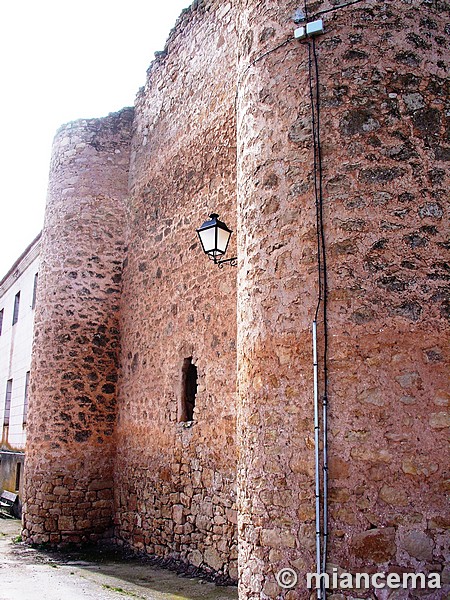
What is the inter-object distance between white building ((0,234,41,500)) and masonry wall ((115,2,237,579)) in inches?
222

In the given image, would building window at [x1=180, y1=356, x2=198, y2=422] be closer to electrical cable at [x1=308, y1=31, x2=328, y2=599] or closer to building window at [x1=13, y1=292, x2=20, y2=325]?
electrical cable at [x1=308, y1=31, x2=328, y2=599]

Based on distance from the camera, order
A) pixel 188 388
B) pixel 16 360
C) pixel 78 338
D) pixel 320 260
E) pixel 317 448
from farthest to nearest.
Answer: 1. pixel 16 360
2. pixel 78 338
3. pixel 188 388
4. pixel 320 260
5. pixel 317 448

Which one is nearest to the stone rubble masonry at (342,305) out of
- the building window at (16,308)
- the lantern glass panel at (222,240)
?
the lantern glass panel at (222,240)

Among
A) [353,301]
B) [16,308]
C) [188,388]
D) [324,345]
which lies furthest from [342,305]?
[16,308]

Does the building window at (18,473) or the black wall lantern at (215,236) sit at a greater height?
the black wall lantern at (215,236)

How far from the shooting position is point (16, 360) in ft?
52.4

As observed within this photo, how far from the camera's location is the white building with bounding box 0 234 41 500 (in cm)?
1446

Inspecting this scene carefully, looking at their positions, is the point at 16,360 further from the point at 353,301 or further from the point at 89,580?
the point at 353,301

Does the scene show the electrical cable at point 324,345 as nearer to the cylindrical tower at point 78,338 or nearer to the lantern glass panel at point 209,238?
the lantern glass panel at point 209,238

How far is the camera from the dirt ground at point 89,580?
19.7 ft

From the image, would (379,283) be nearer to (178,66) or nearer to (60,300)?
(178,66)

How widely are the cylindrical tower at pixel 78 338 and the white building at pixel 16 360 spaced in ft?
13.6

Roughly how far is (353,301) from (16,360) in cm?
1380

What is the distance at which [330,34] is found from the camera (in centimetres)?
411
